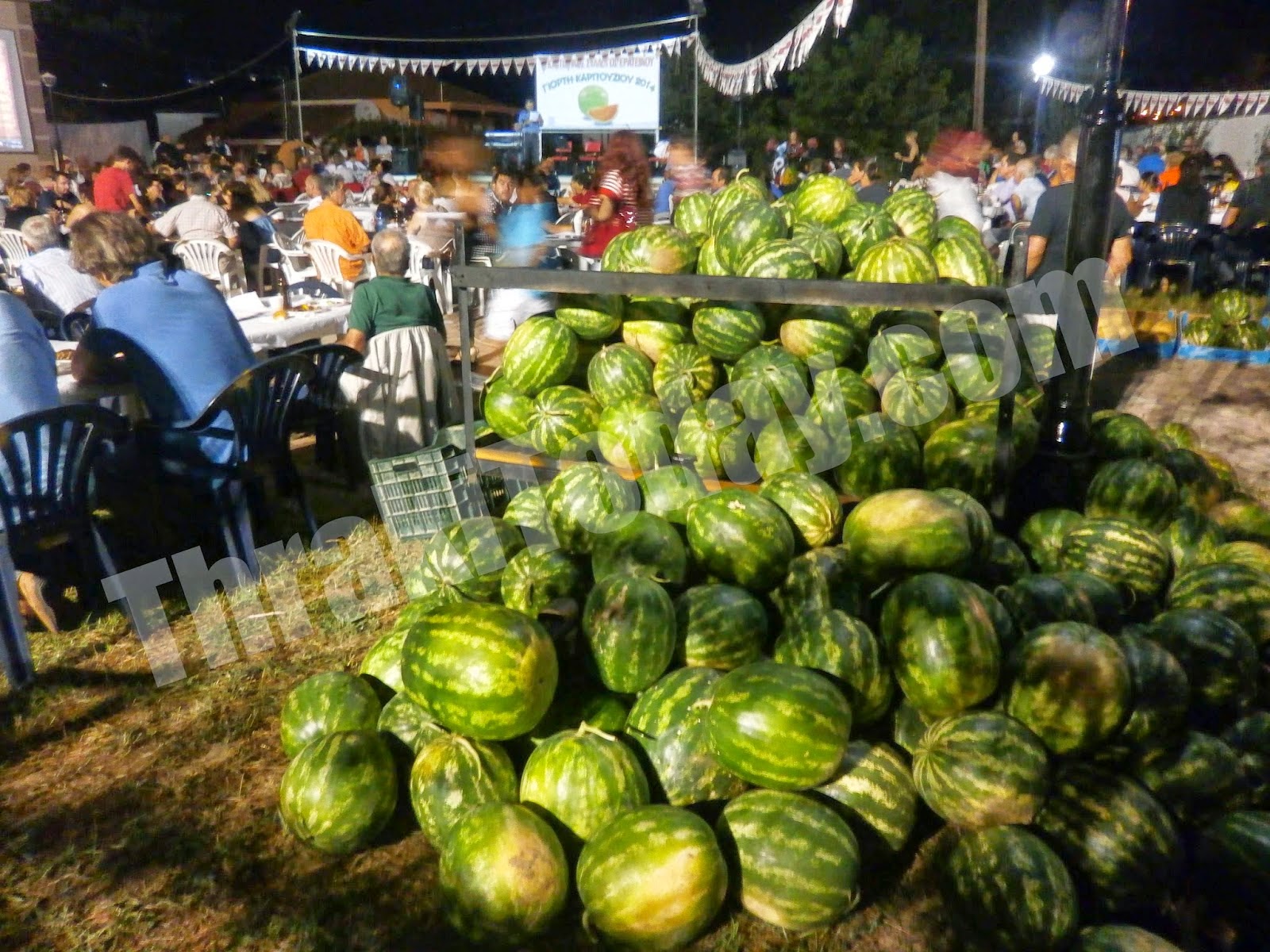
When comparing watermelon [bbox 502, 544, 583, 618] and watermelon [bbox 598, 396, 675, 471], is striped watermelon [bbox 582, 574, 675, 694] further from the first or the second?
watermelon [bbox 598, 396, 675, 471]

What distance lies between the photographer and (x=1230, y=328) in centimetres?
842

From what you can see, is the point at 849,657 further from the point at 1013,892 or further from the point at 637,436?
the point at 637,436

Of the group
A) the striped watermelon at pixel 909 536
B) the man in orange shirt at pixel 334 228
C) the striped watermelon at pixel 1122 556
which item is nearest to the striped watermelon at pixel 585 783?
the striped watermelon at pixel 909 536

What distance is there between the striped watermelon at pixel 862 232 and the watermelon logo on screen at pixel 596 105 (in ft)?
35.2

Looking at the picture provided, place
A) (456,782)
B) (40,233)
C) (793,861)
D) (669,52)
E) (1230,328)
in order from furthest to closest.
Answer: (669,52) → (1230,328) → (40,233) → (456,782) → (793,861)

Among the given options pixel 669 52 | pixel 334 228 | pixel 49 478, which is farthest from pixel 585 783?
pixel 669 52

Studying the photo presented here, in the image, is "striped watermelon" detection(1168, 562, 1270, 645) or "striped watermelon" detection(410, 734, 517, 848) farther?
"striped watermelon" detection(1168, 562, 1270, 645)

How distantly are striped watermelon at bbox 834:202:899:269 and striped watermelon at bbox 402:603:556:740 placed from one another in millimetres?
2175

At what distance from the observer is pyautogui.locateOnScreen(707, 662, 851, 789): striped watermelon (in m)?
2.21

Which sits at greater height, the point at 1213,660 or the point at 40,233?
the point at 40,233

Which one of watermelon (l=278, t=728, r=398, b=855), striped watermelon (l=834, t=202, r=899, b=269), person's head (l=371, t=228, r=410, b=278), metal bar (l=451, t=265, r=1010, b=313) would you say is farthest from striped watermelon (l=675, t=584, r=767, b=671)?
person's head (l=371, t=228, r=410, b=278)

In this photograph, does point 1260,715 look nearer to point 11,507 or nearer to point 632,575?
point 632,575

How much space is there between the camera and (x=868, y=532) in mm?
2779

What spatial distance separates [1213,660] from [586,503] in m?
1.92
